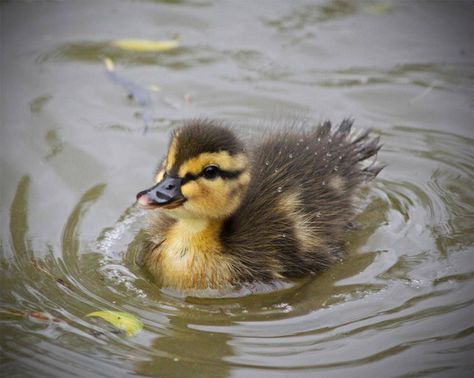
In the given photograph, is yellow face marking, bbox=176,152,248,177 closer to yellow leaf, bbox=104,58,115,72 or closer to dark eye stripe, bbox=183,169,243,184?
dark eye stripe, bbox=183,169,243,184

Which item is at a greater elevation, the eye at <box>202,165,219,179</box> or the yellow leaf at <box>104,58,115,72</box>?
the yellow leaf at <box>104,58,115,72</box>

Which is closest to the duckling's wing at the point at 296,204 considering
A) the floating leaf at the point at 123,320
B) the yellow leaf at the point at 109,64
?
the floating leaf at the point at 123,320

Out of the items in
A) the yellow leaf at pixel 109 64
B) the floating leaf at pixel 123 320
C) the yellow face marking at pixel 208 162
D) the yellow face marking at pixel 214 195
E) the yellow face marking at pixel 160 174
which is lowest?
the floating leaf at pixel 123 320

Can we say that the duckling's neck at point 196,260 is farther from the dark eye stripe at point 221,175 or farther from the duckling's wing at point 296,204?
the dark eye stripe at point 221,175

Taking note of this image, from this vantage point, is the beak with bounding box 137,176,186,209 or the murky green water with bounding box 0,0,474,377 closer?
the murky green water with bounding box 0,0,474,377

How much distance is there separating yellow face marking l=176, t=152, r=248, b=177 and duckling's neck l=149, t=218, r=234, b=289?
337 mm

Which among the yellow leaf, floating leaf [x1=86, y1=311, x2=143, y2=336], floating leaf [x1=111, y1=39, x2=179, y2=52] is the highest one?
floating leaf [x1=111, y1=39, x2=179, y2=52]

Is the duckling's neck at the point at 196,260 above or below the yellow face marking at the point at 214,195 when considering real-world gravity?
below

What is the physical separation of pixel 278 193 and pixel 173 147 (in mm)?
704

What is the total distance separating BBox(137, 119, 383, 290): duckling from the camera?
12.3 feet

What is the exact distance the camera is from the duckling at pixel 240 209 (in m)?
3.75

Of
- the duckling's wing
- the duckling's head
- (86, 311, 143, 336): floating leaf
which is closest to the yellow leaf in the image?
the duckling's wing

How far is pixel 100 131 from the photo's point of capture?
17.5ft

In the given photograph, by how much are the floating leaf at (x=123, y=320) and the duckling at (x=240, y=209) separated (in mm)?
412
